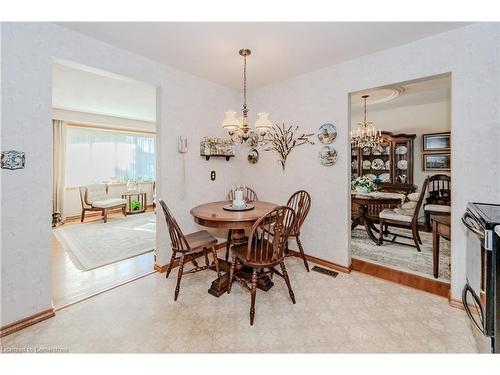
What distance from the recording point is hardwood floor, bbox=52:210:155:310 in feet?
7.20

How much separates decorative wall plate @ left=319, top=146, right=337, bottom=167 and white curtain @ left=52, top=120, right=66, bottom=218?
5.50 meters

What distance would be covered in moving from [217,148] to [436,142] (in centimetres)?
431

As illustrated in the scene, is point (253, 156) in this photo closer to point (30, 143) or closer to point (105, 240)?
point (30, 143)

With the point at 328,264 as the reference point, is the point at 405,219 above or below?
above

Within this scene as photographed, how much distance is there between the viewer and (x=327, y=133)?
274 cm

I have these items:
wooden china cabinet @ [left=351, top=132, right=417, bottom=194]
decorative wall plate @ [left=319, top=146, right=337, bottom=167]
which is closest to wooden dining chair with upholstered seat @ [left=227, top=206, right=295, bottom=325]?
decorative wall plate @ [left=319, top=146, right=337, bottom=167]

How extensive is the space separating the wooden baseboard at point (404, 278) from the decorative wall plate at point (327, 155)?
131 centimetres

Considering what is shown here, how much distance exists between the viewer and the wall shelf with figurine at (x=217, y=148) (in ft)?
10.1

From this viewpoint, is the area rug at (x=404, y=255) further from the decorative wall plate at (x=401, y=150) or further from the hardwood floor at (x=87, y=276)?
the hardwood floor at (x=87, y=276)

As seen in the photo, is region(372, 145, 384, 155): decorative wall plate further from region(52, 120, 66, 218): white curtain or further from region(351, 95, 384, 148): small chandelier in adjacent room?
region(52, 120, 66, 218): white curtain

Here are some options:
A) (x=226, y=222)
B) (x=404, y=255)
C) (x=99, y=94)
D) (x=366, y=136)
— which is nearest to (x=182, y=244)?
(x=226, y=222)

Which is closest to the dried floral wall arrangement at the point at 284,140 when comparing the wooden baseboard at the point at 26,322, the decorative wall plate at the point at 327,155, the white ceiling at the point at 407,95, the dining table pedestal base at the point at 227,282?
the decorative wall plate at the point at 327,155
